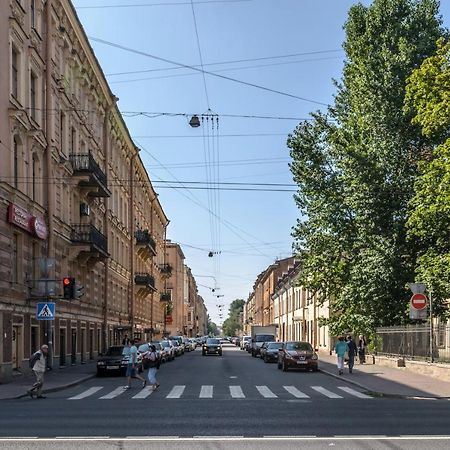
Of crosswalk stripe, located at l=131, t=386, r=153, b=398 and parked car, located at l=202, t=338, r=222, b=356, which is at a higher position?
crosswalk stripe, located at l=131, t=386, r=153, b=398

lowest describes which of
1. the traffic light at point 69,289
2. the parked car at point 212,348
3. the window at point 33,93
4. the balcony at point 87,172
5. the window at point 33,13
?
the parked car at point 212,348

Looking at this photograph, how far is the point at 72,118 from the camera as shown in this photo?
37.9 metres

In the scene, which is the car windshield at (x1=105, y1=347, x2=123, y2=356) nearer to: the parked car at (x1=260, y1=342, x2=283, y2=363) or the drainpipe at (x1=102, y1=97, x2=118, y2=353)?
the drainpipe at (x1=102, y1=97, x2=118, y2=353)

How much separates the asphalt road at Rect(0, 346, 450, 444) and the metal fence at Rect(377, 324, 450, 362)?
18.3 ft

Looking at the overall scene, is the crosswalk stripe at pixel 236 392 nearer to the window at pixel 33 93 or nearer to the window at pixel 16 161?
the window at pixel 16 161

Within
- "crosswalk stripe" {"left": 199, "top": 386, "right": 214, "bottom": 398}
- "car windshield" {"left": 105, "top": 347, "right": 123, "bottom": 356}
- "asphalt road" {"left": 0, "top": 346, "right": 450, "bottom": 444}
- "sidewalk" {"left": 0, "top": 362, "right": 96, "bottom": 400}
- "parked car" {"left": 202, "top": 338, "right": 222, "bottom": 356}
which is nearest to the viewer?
"asphalt road" {"left": 0, "top": 346, "right": 450, "bottom": 444}

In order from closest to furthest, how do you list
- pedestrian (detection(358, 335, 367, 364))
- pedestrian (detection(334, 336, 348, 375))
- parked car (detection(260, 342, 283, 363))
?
1. pedestrian (detection(334, 336, 348, 375))
2. pedestrian (detection(358, 335, 367, 364))
3. parked car (detection(260, 342, 283, 363))

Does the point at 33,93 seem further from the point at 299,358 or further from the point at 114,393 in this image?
the point at 299,358

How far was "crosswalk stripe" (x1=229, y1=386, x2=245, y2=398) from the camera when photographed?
2060cm

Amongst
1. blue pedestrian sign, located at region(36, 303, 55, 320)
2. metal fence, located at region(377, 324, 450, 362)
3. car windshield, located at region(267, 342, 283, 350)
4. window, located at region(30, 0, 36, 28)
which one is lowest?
car windshield, located at region(267, 342, 283, 350)

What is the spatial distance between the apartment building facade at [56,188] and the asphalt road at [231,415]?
663 centimetres

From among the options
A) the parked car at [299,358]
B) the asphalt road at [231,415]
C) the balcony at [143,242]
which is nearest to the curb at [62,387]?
the asphalt road at [231,415]

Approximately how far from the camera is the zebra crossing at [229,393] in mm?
20484

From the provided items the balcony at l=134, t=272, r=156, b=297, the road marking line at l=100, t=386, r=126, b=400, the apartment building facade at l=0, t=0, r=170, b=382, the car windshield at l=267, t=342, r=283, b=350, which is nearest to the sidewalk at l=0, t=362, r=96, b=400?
the apartment building facade at l=0, t=0, r=170, b=382
